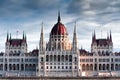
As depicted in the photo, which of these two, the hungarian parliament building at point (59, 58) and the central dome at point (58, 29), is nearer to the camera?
the hungarian parliament building at point (59, 58)

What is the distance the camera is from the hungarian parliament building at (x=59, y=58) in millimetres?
154500

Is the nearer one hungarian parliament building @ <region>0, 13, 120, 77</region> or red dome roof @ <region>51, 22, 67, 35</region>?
hungarian parliament building @ <region>0, 13, 120, 77</region>

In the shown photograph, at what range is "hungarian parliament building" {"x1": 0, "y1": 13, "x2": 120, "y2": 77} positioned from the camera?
15450 centimetres

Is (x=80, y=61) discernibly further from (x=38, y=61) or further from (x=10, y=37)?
(x=10, y=37)

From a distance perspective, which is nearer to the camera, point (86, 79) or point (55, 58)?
point (86, 79)

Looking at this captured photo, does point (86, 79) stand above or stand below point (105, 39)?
below

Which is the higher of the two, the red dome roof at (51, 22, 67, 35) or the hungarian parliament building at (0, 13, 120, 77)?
the red dome roof at (51, 22, 67, 35)

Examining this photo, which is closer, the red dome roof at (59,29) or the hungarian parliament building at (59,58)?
the hungarian parliament building at (59,58)

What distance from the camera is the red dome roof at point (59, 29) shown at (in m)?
163

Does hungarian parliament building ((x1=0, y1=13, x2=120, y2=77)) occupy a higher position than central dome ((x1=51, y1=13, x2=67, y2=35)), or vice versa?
central dome ((x1=51, y1=13, x2=67, y2=35))

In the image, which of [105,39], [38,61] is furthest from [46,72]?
[105,39]

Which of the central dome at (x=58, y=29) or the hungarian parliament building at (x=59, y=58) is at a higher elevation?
the central dome at (x=58, y=29)

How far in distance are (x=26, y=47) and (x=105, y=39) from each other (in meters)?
27.5

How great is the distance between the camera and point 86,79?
127 meters
